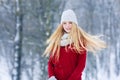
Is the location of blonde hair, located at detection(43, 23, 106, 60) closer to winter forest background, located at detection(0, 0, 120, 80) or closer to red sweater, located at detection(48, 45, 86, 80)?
red sweater, located at detection(48, 45, 86, 80)

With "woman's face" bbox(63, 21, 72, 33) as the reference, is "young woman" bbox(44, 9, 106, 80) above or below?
below

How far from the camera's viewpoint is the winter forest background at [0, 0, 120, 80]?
8.33 meters

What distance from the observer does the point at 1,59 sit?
8.36m

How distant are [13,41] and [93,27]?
5.47ft

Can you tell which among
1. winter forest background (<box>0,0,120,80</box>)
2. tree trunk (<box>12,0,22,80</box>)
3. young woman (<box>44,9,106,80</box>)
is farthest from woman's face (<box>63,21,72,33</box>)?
tree trunk (<box>12,0,22,80</box>)

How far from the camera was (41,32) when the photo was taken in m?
8.35

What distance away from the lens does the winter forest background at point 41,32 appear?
833 cm

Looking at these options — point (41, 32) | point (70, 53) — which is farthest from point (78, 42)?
point (41, 32)

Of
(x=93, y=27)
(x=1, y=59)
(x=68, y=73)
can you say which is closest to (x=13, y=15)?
(x=1, y=59)

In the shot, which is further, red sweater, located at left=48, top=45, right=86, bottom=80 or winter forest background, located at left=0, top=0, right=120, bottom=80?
winter forest background, located at left=0, top=0, right=120, bottom=80

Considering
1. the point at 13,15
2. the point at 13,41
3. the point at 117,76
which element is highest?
the point at 13,15

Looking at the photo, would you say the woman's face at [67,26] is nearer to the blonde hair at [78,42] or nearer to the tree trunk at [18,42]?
the blonde hair at [78,42]

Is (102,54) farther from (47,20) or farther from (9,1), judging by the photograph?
(9,1)

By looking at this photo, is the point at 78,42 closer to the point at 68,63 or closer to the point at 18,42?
the point at 68,63
